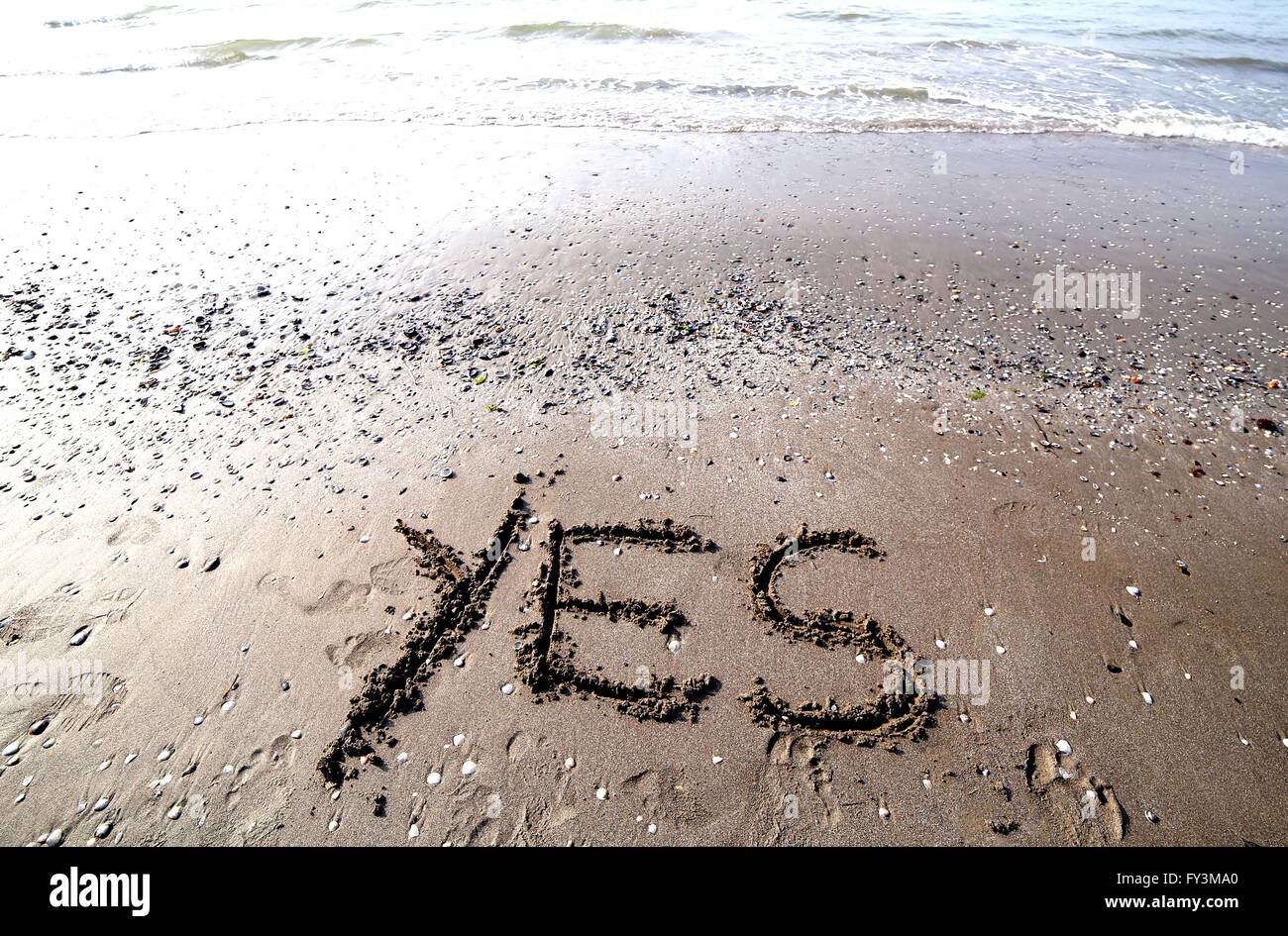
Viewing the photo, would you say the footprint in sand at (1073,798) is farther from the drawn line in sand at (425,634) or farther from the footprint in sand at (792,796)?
the drawn line in sand at (425,634)

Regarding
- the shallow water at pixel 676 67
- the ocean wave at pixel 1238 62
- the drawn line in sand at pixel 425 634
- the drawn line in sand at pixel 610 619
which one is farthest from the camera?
the ocean wave at pixel 1238 62

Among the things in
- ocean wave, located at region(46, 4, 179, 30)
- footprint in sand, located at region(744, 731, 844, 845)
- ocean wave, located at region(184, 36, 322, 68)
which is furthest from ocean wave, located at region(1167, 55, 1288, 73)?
ocean wave, located at region(46, 4, 179, 30)

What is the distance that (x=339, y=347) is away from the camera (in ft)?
20.1

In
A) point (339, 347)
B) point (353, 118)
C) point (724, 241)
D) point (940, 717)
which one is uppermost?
point (353, 118)

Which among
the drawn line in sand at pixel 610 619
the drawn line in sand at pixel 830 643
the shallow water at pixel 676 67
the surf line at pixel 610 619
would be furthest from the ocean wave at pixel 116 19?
the drawn line in sand at pixel 830 643

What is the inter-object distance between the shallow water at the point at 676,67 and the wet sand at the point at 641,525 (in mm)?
4875

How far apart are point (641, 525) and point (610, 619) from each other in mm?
766

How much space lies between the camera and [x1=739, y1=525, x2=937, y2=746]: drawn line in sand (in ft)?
11.2

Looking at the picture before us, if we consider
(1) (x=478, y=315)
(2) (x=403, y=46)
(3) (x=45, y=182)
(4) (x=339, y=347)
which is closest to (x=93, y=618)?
(4) (x=339, y=347)

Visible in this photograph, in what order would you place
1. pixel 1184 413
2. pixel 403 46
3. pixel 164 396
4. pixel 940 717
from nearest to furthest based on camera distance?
pixel 940 717 < pixel 1184 413 < pixel 164 396 < pixel 403 46

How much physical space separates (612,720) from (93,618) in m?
3.27

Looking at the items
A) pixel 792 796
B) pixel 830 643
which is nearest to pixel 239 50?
pixel 830 643

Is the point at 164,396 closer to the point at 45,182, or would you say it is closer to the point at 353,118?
the point at 45,182

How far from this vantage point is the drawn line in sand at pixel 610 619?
3.55 m
